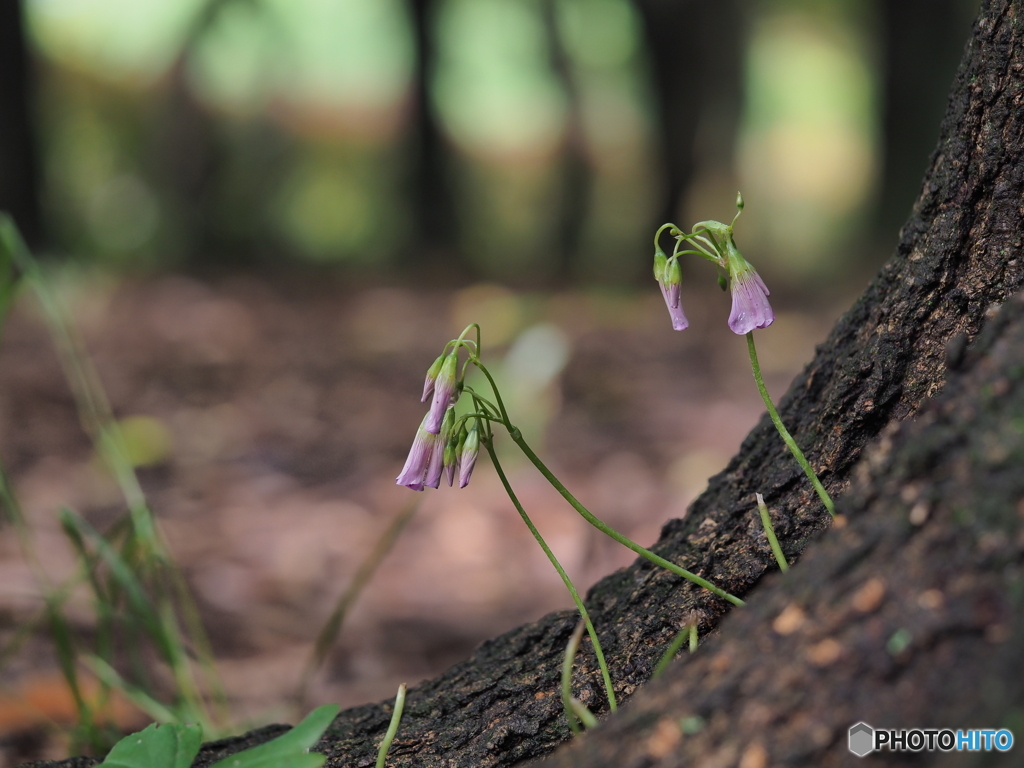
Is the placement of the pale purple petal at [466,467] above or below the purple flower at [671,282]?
below

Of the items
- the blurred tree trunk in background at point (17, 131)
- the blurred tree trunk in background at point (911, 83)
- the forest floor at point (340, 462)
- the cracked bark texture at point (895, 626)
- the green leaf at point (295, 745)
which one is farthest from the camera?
the blurred tree trunk in background at point (911, 83)

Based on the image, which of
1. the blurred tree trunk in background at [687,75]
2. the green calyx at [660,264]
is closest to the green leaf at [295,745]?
the green calyx at [660,264]

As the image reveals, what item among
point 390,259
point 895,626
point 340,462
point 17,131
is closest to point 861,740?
point 895,626

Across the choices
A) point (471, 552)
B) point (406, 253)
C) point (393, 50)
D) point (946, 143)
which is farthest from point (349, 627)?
point (393, 50)

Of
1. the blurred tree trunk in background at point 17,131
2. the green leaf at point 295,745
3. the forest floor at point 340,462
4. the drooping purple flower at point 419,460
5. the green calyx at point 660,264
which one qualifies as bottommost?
the green leaf at point 295,745

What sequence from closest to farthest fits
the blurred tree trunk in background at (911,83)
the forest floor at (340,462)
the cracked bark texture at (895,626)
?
the cracked bark texture at (895,626) < the forest floor at (340,462) < the blurred tree trunk in background at (911,83)

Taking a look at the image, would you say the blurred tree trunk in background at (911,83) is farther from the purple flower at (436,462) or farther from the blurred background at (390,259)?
the purple flower at (436,462)
